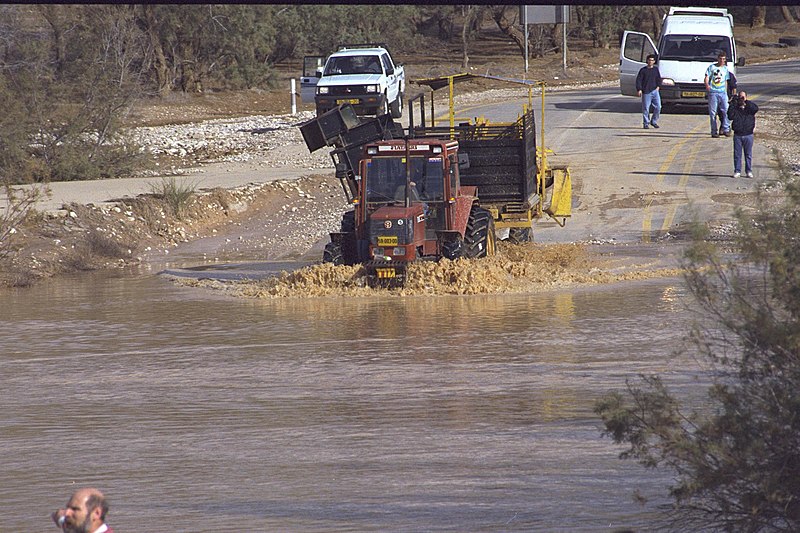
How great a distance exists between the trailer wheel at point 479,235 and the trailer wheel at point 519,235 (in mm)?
2614

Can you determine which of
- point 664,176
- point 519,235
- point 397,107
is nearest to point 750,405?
point 519,235

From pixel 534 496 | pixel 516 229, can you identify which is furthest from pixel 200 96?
pixel 534 496

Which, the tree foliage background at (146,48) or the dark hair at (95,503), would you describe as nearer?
the dark hair at (95,503)

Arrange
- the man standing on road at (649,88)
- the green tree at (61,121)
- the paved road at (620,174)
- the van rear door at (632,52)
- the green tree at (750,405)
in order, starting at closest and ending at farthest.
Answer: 1. the green tree at (750,405)
2. the paved road at (620,174)
3. the green tree at (61,121)
4. the man standing on road at (649,88)
5. the van rear door at (632,52)

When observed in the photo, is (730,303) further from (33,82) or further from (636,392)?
(33,82)

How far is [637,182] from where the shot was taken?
85.0 feet

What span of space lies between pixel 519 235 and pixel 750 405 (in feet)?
47.0

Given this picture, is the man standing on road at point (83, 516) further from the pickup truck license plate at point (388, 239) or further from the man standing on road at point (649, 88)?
the man standing on road at point (649, 88)

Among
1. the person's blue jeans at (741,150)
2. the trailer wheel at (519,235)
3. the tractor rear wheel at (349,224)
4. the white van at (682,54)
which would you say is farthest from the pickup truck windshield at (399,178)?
the white van at (682,54)

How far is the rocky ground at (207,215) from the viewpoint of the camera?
2205 cm

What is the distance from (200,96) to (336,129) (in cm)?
2856

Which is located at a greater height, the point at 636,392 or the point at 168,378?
the point at 636,392

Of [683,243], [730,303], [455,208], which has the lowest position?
[683,243]

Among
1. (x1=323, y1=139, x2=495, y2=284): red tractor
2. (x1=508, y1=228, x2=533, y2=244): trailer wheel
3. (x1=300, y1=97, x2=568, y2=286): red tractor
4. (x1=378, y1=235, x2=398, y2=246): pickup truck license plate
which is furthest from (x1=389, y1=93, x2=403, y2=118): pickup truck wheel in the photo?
(x1=378, y1=235, x2=398, y2=246): pickup truck license plate
